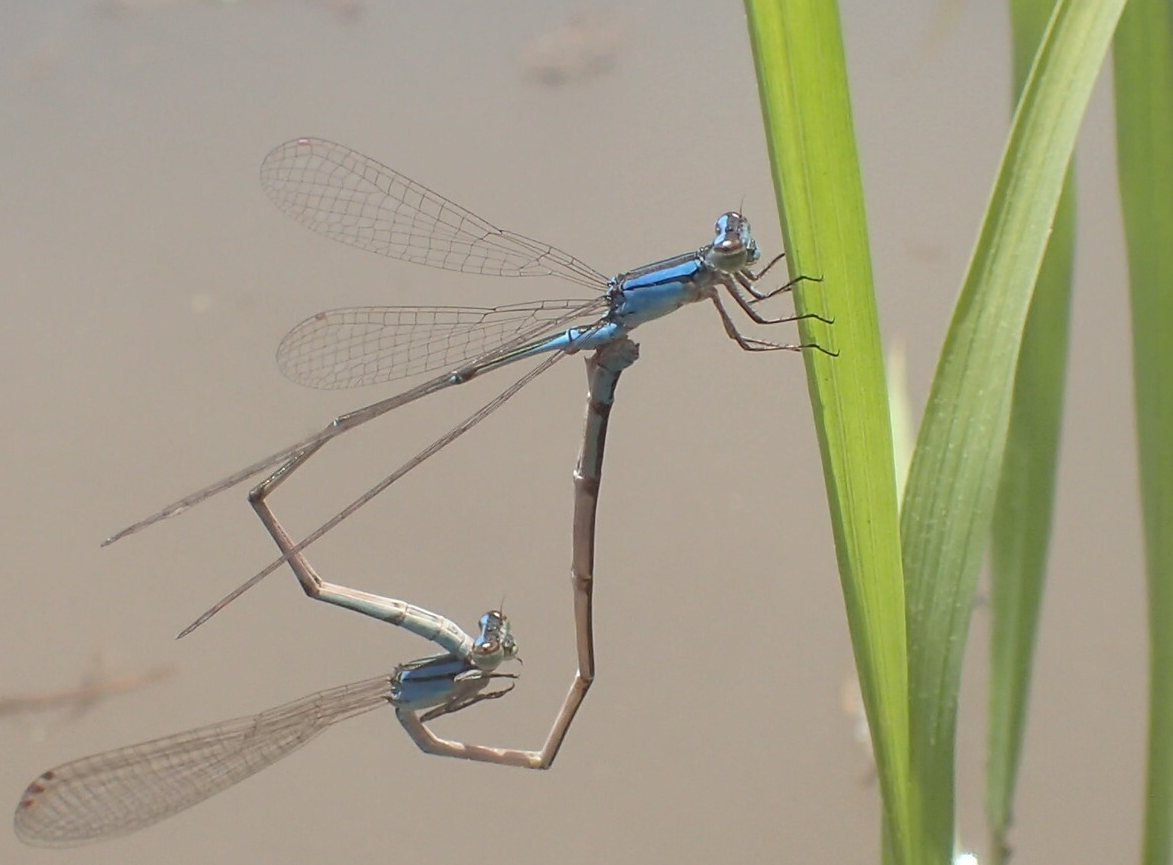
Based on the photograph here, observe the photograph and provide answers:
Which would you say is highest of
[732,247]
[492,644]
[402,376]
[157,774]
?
[732,247]

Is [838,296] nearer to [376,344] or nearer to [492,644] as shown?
[492,644]

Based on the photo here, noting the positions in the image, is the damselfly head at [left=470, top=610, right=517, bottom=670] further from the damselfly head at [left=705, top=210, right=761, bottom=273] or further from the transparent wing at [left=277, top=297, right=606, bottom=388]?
the damselfly head at [left=705, top=210, right=761, bottom=273]

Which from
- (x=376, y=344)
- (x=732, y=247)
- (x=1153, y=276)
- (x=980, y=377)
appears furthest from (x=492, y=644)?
(x=1153, y=276)

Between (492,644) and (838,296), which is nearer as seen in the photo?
(838,296)

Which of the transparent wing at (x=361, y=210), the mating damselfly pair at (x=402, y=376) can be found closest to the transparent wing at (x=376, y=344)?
the mating damselfly pair at (x=402, y=376)

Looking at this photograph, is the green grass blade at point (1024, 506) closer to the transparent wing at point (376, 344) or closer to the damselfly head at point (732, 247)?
the damselfly head at point (732, 247)

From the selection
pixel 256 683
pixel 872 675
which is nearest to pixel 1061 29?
pixel 872 675

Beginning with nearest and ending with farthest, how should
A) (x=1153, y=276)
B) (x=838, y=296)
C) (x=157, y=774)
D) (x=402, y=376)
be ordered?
(x=838, y=296), (x=1153, y=276), (x=402, y=376), (x=157, y=774)
